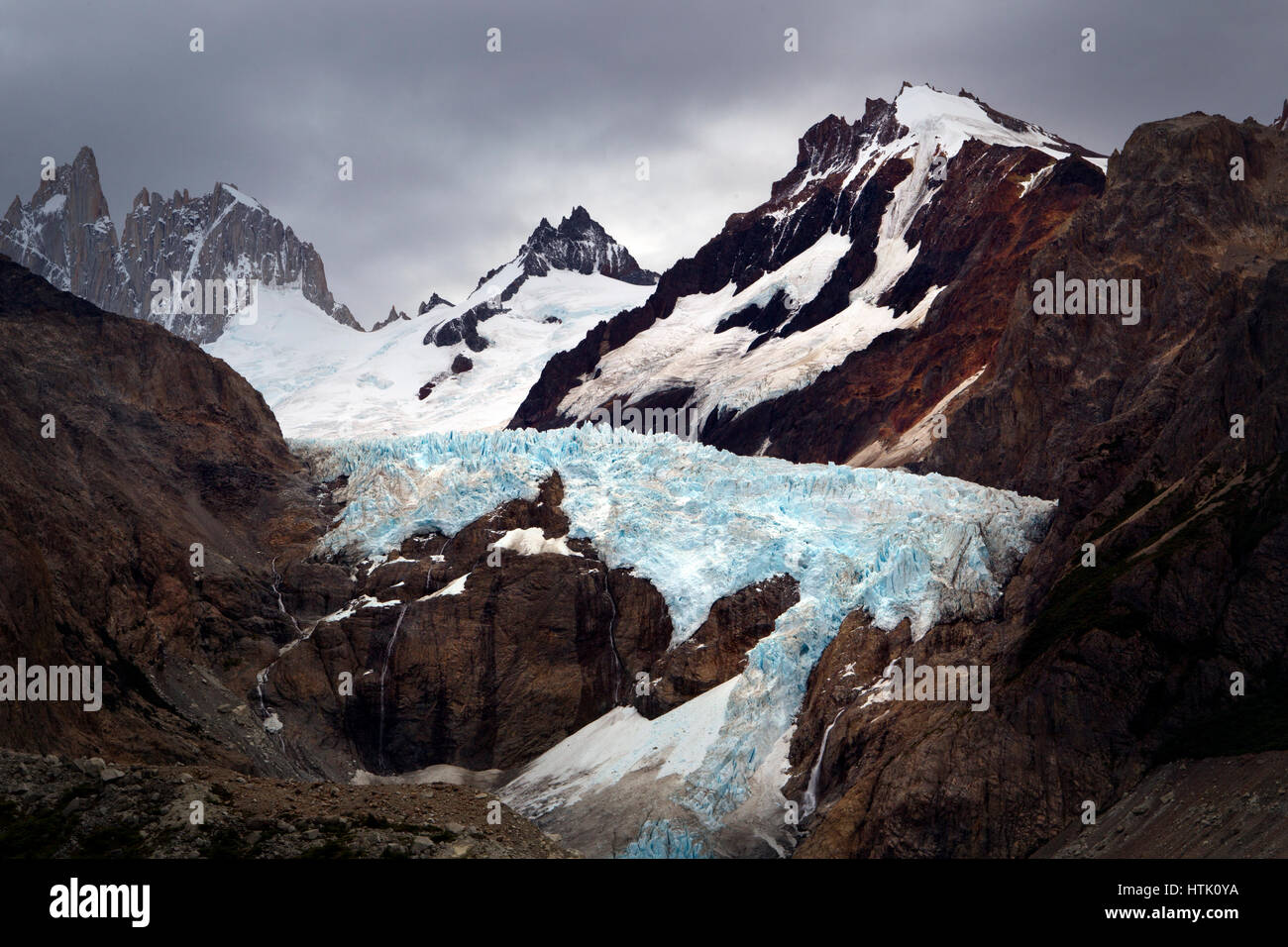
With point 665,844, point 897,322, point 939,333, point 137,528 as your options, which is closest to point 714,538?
point 665,844

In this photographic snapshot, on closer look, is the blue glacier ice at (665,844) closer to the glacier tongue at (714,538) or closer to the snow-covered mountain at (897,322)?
the glacier tongue at (714,538)

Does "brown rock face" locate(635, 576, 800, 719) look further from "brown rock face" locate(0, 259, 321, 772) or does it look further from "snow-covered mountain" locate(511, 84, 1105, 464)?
"snow-covered mountain" locate(511, 84, 1105, 464)

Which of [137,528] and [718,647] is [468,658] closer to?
[718,647]

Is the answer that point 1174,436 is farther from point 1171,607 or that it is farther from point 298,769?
point 298,769

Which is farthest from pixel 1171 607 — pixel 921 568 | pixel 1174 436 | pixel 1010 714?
pixel 921 568

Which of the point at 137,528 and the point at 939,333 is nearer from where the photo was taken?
the point at 137,528

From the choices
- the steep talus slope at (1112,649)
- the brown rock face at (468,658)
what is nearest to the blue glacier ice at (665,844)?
the steep talus slope at (1112,649)
